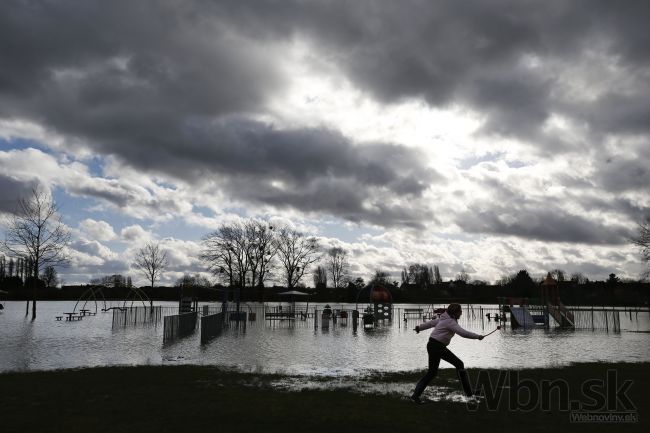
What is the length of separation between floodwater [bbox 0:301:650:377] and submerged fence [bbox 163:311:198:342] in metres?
0.66

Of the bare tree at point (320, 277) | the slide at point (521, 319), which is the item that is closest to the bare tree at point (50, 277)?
the bare tree at point (320, 277)

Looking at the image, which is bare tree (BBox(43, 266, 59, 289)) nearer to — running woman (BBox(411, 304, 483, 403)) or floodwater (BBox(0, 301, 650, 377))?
floodwater (BBox(0, 301, 650, 377))

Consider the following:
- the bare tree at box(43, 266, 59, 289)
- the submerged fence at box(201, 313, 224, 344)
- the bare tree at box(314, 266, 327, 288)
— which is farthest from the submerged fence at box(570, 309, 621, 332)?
the bare tree at box(43, 266, 59, 289)

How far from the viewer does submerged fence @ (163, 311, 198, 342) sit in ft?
76.3

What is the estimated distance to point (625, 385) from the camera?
12023mm

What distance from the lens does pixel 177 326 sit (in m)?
25.7

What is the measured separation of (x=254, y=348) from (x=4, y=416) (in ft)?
41.9

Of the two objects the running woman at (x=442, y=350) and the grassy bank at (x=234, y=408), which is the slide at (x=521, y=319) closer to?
the grassy bank at (x=234, y=408)

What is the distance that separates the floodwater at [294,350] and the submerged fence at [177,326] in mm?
656

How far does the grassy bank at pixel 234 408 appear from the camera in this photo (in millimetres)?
8203

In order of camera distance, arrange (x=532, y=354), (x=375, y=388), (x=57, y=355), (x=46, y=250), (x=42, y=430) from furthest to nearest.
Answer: (x=46, y=250) → (x=532, y=354) → (x=57, y=355) → (x=375, y=388) → (x=42, y=430)

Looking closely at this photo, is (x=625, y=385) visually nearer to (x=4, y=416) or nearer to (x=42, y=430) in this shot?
(x=42, y=430)

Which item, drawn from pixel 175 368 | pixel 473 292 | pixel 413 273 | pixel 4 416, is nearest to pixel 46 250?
pixel 175 368

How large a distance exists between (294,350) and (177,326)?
7923mm
